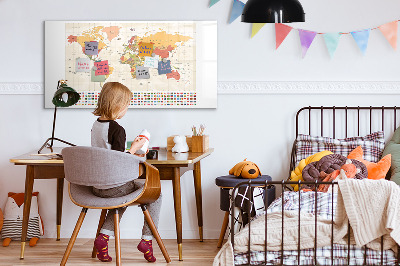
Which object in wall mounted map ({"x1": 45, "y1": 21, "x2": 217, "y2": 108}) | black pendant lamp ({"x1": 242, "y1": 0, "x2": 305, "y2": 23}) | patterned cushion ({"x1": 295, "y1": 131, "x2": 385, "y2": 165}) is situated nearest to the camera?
black pendant lamp ({"x1": 242, "y1": 0, "x2": 305, "y2": 23})

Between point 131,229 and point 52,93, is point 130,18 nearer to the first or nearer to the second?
point 52,93

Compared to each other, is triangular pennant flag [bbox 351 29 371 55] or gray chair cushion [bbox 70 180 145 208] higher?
triangular pennant flag [bbox 351 29 371 55]

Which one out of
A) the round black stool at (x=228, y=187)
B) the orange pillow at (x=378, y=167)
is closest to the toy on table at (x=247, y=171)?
the round black stool at (x=228, y=187)

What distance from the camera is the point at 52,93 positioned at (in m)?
4.32

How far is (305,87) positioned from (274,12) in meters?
1.34

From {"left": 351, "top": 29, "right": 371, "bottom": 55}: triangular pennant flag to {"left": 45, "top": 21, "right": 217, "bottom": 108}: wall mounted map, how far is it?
99 centimetres

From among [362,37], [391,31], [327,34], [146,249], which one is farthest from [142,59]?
[391,31]

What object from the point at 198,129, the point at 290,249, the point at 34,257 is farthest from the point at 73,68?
the point at 290,249

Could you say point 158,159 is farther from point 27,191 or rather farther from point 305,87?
point 305,87

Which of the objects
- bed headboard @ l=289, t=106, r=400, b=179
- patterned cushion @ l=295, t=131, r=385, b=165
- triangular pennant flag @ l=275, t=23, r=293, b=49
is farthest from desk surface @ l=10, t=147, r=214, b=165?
triangular pennant flag @ l=275, t=23, r=293, b=49

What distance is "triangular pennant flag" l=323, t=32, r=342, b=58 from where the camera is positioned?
4.22 metres

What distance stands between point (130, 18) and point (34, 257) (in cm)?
178

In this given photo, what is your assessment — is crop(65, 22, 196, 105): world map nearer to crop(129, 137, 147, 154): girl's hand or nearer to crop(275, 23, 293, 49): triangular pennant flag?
crop(275, 23, 293, 49): triangular pennant flag

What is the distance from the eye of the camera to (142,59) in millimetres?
4289
